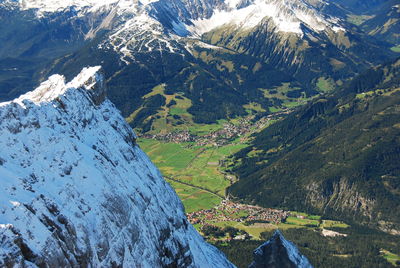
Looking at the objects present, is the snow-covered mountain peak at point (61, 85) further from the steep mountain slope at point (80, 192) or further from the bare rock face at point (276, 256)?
the bare rock face at point (276, 256)

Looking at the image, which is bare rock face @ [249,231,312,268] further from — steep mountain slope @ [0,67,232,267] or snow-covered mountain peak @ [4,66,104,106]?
snow-covered mountain peak @ [4,66,104,106]

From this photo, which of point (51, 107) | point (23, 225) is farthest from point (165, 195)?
point (23, 225)

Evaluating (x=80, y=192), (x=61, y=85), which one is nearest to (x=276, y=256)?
(x=80, y=192)

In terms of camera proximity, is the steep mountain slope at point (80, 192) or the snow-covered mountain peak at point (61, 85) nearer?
the steep mountain slope at point (80, 192)

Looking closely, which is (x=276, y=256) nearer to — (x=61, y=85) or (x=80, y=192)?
(x=80, y=192)

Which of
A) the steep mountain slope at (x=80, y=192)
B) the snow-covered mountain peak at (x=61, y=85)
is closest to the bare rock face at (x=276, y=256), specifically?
the steep mountain slope at (x=80, y=192)

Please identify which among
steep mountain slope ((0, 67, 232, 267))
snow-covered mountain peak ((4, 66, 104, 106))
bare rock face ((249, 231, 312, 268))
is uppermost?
snow-covered mountain peak ((4, 66, 104, 106))

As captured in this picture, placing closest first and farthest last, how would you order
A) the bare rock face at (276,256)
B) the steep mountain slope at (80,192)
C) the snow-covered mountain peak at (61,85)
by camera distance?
the steep mountain slope at (80,192) < the snow-covered mountain peak at (61,85) < the bare rock face at (276,256)

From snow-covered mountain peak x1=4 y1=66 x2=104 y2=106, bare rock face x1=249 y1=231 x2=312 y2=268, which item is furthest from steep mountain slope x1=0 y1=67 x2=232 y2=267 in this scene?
bare rock face x1=249 y1=231 x2=312 y2=268

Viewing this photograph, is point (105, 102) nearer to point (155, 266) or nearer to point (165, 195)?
point (165, 195)
